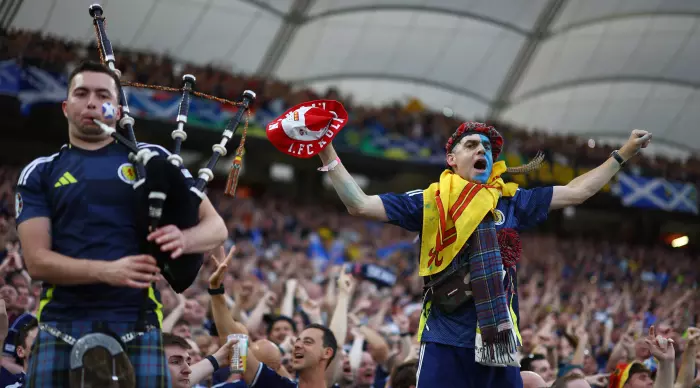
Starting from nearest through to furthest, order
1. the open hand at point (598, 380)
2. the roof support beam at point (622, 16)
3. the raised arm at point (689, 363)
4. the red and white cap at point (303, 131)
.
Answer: the red and white cap at point (303, 131) → the raised arm at point (689, 363) → the open hand at point (598, 380) → the roof support beam at point (622, 16)

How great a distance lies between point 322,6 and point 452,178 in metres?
17.3

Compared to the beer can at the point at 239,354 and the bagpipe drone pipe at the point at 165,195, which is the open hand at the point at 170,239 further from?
the beer can at the point at 239,354

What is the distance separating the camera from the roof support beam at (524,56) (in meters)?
22.1

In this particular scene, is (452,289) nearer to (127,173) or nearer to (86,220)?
(127,173)

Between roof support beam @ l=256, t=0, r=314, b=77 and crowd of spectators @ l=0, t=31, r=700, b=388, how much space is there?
312 centimetres

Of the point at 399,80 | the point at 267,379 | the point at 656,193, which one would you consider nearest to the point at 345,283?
the point at 267,379

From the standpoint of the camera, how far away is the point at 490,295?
4.18 m

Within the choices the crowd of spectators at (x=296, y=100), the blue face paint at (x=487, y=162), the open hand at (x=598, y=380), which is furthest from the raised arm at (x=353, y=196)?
the crowd of spectators at (x=296, y=100)

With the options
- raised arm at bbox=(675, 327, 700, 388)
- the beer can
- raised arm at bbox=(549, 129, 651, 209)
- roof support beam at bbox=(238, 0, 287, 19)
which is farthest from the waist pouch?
roof support beam at bbox=(238, 0, 287, 19)

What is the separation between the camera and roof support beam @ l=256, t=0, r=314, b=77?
2116cm

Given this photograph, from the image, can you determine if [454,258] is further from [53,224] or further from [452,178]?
[53,224]

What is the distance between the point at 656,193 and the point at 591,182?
17.6 meters

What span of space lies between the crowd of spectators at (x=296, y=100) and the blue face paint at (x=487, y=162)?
37.1 ft

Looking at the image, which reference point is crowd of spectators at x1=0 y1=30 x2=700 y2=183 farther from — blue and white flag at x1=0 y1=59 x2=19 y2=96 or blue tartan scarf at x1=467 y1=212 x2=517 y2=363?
blue tartan scarf at x1=467 y1=212 x2=517 y2=363
